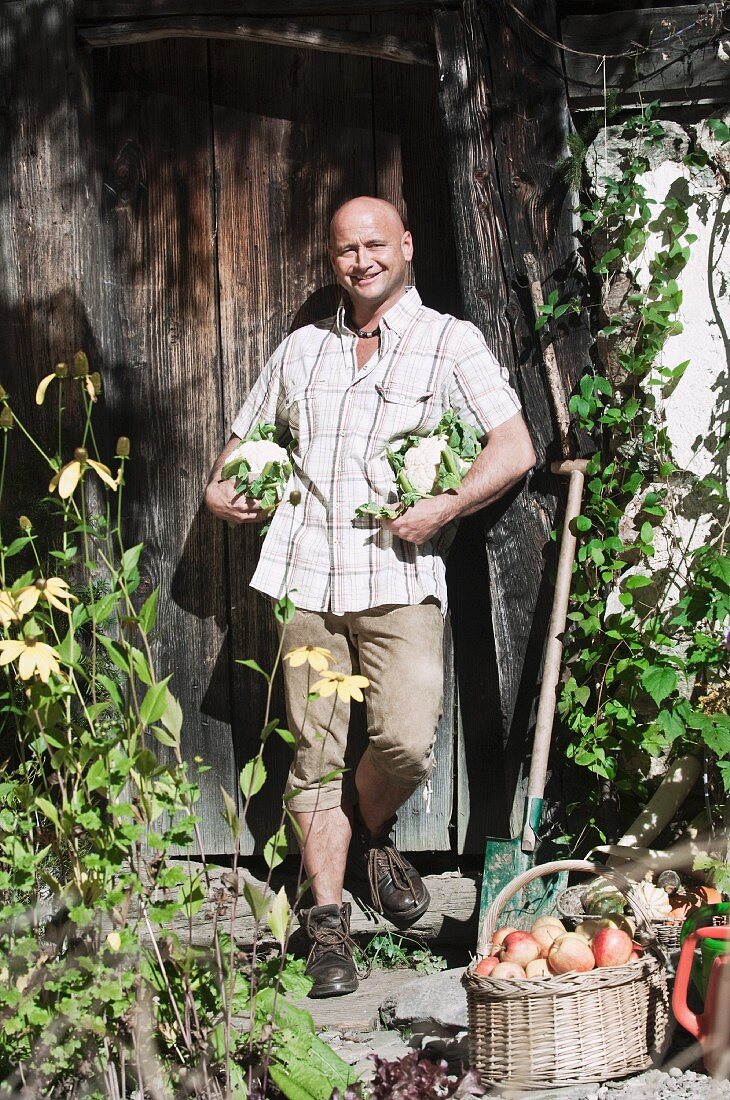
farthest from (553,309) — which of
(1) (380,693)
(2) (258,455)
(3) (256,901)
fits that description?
(3) (256,901)

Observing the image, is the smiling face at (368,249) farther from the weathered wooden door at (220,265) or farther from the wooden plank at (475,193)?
the weathered wooden door at (220,265)

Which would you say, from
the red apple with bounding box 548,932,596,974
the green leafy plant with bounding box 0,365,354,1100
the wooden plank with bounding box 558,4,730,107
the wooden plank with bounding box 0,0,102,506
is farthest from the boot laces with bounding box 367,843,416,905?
the wooden plank with bounding box 558,4,730,107

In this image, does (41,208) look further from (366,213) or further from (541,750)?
(541,750)

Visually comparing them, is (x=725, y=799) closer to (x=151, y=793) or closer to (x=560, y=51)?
(x=151, y=793)

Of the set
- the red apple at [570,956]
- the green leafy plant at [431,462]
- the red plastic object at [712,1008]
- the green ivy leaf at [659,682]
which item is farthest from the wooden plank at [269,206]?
the red plastic object at [712,1008]

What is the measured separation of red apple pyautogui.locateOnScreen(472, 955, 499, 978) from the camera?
91.6 inches

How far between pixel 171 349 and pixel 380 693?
126 centimetres

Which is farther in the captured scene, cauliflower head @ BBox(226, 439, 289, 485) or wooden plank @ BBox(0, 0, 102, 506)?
wooden plank @ BBox(0, 0, 102, 506)

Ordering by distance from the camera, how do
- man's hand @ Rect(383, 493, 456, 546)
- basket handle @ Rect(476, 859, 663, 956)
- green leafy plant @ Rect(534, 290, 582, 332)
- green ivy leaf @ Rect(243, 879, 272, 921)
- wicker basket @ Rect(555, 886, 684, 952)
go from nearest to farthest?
green ivy leaf @ Rect(243, 879, 272, 921)
basket handle @ Rect(476, 859, 663, 956)
wicker basket @ Rect(555, 886, 684, 952)
man's hand @ Rect(383, 493, 456, 546)
green leafy plant @ Rect(534, 290, 582, 332)

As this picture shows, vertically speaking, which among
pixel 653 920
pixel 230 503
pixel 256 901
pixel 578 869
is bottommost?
pixel 653 920

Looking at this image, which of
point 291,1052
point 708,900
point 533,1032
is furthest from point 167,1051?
point 708,900

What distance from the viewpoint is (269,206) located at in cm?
342

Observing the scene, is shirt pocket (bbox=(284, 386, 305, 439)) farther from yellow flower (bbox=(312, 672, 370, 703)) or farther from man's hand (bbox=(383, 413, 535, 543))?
yellow flower (bbox=(312, 672, 370, 703))

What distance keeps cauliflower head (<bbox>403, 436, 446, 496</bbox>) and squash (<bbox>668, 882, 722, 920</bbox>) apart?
1.15m
